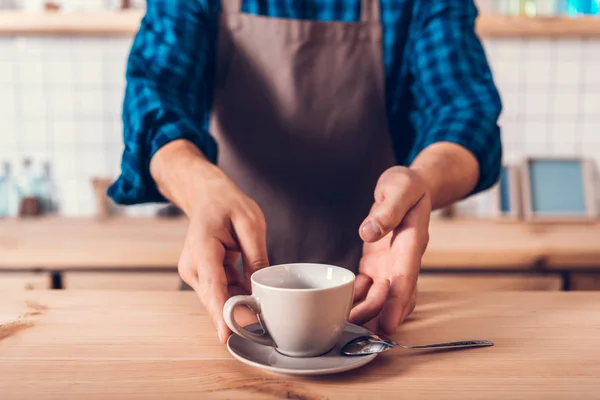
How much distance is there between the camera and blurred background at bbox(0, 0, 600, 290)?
74.1 inches

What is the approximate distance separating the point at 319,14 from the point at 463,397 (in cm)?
85

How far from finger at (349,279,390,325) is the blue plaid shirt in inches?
14.7

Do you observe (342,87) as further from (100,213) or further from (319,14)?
(100,213)

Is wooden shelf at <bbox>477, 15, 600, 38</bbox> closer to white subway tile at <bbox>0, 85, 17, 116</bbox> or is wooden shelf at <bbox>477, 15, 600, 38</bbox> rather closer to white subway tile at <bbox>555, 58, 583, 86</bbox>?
white subway tile at <bbox>555, 58, 583, 86</bbox>

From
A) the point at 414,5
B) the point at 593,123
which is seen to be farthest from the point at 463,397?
the point at 593,123

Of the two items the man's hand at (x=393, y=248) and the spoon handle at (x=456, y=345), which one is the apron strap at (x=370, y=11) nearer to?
the man's hand at (x=393, y=248)

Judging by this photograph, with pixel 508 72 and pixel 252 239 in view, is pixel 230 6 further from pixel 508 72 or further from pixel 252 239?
pixel 508 72

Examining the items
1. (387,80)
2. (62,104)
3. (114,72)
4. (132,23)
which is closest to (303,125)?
(387,80)

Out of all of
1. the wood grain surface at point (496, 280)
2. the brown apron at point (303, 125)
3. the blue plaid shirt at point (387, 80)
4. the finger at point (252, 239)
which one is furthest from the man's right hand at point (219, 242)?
the wood grain surface at point (496, 280)

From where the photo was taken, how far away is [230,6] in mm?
1055

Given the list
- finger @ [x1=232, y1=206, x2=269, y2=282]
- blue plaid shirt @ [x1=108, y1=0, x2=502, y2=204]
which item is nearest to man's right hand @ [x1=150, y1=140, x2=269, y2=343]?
finger @ [x1=232, y1=206, x2=269, y2=282]

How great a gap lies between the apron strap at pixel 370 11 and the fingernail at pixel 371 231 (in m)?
0.63

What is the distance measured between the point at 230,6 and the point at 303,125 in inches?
10.8

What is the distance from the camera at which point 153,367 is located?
0.49 metres
